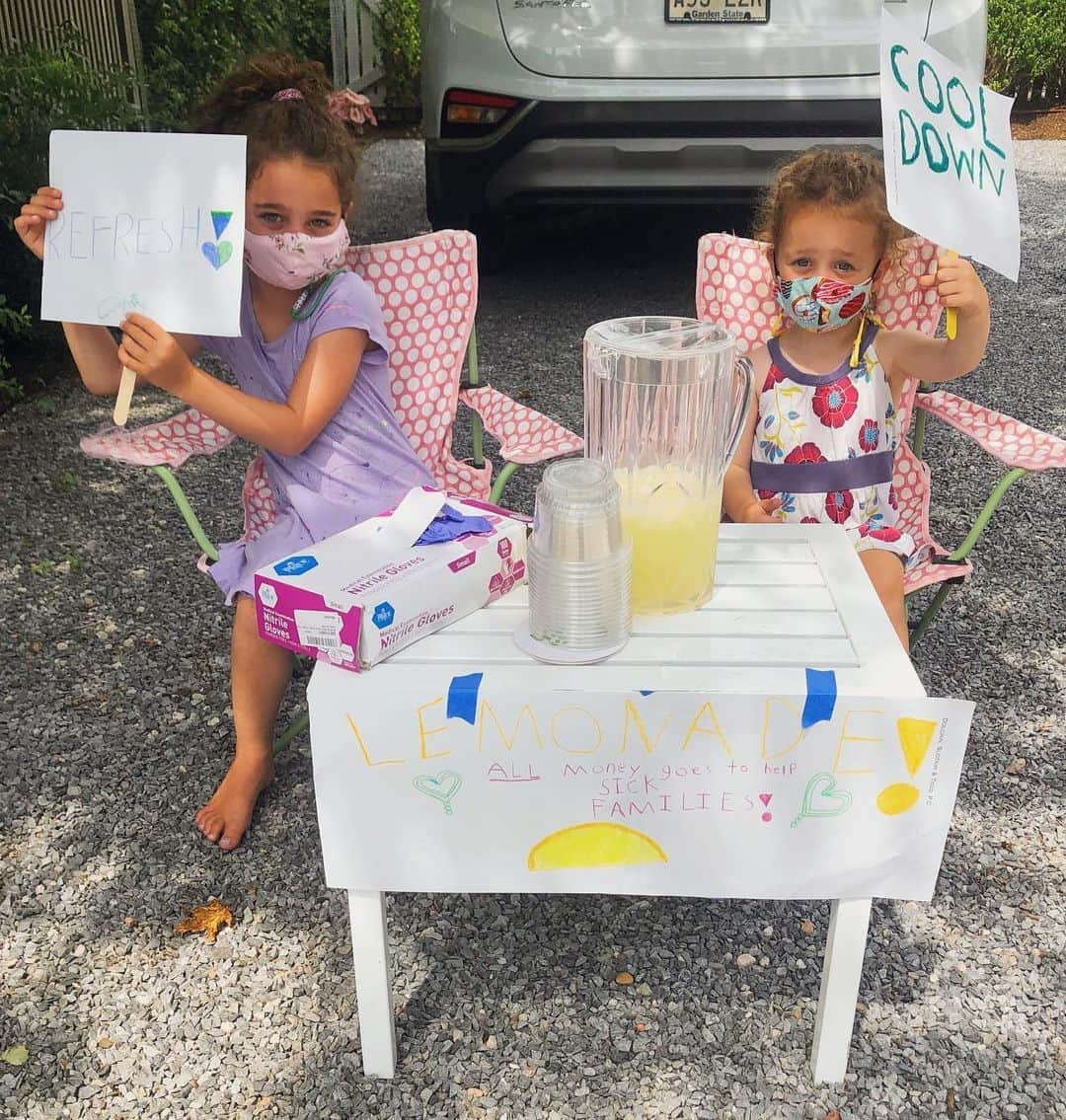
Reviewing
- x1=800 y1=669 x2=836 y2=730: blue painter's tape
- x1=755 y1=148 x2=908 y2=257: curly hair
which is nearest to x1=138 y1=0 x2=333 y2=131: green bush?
x1=755 y1=148 x2=908 y2=257: curly hair

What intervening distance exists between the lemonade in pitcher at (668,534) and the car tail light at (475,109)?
10.8 feet

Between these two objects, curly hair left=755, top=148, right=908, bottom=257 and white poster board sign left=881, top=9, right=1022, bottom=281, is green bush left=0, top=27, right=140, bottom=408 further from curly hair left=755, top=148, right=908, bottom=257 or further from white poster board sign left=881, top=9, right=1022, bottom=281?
white poster board sign left=881, top=9, right=1022, bottom=281

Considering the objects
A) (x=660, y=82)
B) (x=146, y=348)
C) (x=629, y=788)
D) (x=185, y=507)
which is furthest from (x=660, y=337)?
(x=660, y=82)

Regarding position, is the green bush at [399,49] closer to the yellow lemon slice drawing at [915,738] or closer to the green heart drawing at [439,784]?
the green heart drawing at [439,784]

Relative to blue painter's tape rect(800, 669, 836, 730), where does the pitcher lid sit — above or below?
above

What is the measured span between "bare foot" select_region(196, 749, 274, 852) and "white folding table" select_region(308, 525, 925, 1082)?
0.63 metres

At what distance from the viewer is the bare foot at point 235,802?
226 cm

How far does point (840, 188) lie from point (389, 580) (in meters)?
1.26

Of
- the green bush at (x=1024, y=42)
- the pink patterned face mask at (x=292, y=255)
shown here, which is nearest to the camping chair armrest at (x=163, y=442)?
the pink patterned face mask at (x=292, y=255)

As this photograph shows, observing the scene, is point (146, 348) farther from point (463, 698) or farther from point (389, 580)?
point (463, 698)

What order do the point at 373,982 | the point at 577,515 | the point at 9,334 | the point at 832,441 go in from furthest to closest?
the point at 9,334, the point at 832,441, the point at 373,982, the point at 577,515

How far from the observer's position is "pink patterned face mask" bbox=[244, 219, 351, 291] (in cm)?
214

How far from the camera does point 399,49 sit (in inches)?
465

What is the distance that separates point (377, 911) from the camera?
1.68 meters
